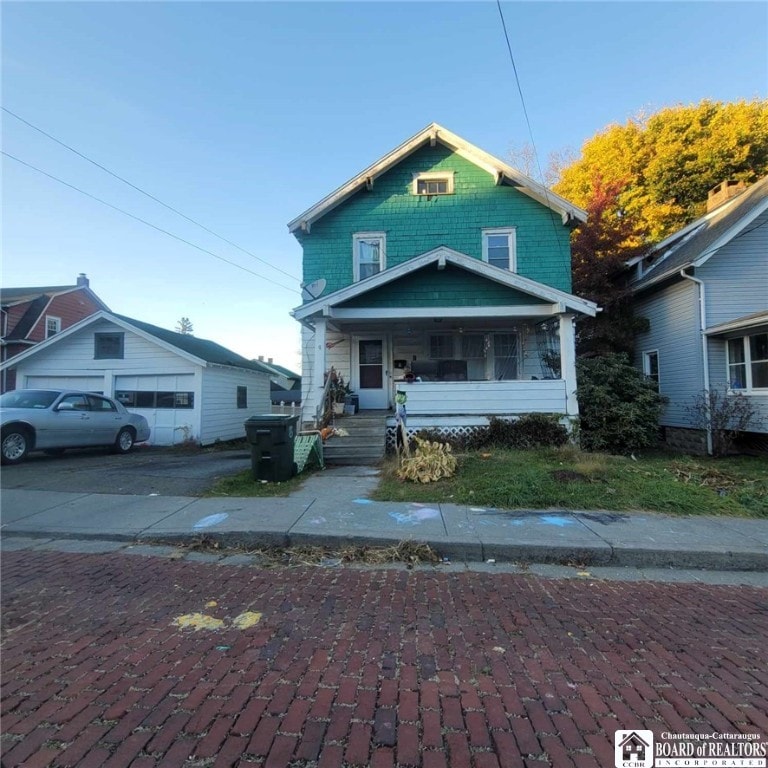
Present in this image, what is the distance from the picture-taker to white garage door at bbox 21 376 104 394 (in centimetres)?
1566

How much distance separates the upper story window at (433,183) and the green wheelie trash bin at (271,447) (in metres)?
9.36

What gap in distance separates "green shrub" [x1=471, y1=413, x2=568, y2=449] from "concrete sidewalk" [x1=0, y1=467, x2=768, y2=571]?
4.15m

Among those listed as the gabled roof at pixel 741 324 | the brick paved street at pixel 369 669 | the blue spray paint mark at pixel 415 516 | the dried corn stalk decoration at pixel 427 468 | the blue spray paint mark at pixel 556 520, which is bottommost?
A: the brick paved street at pixel 369 669

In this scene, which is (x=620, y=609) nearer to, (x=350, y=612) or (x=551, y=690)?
(x=551, y=690)

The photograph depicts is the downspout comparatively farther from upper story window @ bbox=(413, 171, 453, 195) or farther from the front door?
the front door

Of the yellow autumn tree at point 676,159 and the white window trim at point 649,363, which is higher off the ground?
the yellow autumn tree at point 676,159

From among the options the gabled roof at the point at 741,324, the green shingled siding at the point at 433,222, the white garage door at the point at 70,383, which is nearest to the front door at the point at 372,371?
the green shingled siding at the point at 433,222

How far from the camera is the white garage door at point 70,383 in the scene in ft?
51.4

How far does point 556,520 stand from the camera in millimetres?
5793

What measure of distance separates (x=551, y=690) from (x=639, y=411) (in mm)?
10209

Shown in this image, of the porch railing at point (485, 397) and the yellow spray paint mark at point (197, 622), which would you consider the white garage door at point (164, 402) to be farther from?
the yellow spray paint mark at point (197, 622)

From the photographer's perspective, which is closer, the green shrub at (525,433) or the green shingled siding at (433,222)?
the green shrub at (525,433)

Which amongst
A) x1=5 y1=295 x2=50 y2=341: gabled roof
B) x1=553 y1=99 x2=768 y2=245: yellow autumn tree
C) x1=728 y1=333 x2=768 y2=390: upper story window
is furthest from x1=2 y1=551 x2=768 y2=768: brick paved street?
x1=5 y1=295 x2=50 y2=341: gabled roof

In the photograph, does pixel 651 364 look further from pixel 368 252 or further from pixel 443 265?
pixel 368 252
